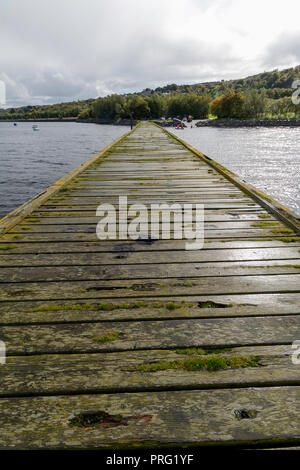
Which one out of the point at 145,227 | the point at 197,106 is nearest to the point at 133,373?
the point at 145,227

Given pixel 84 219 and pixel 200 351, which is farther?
pixel 84 219

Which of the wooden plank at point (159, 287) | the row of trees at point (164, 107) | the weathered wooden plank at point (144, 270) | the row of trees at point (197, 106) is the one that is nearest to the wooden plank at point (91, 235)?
the weathered wooden plank at point (144, 270)

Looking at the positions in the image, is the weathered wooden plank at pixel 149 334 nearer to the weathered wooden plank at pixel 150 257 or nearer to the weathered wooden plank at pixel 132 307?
the weathered wooden plank at pixel 132 307

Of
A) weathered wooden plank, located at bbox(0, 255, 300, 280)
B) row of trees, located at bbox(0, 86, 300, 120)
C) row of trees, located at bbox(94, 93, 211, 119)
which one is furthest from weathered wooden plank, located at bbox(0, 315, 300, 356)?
row of trees, located at bbox(94, 93, 211, 119)

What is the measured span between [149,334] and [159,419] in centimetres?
58

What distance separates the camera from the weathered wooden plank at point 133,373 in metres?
1.54

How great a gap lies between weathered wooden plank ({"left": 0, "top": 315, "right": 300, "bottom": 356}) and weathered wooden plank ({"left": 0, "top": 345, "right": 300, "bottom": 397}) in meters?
0.06

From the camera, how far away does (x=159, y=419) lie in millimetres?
1381

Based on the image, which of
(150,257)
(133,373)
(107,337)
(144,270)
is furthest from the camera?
(150,257)

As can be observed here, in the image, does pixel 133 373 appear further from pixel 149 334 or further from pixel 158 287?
pixel 158 287

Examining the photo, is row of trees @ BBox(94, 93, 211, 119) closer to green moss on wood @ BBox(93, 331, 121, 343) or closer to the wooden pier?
the wooden pier

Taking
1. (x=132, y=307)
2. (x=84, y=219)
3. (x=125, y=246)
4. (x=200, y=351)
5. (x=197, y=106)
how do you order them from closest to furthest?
1. (x=200, y=351)
2. (x=132, y=307)
3. (x=125, y=246)
4. (x=84, y=219)
5. (x=197, y=106)

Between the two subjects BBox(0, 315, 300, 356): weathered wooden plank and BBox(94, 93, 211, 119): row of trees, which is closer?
BBox(0, 315, 300, 356): weathered wooden plank

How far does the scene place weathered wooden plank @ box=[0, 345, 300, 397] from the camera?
5.07 ft
